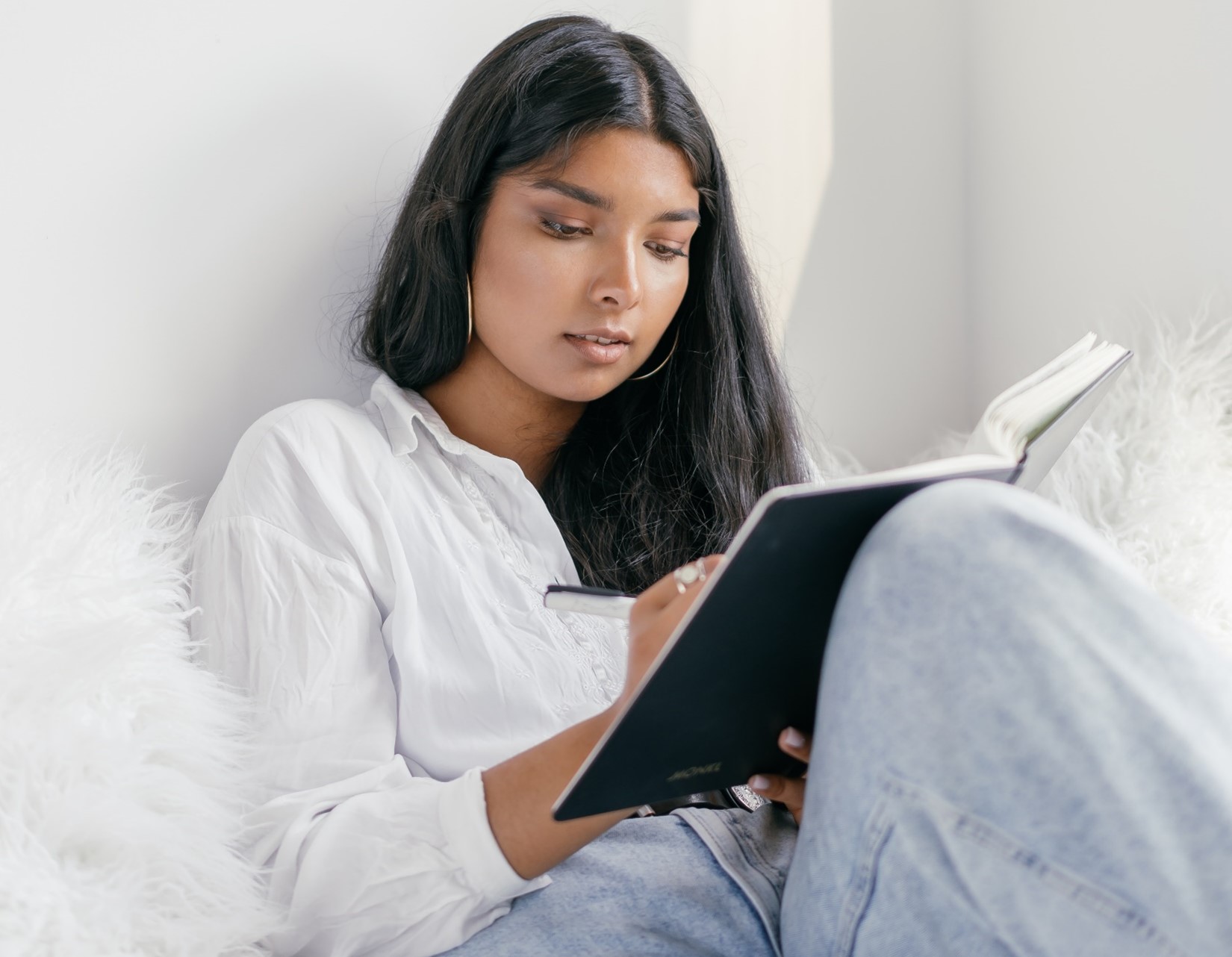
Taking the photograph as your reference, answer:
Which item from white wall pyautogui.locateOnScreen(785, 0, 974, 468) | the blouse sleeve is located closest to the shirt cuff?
the blouse sleeve

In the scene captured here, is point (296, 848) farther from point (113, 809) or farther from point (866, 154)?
point (866, 154)

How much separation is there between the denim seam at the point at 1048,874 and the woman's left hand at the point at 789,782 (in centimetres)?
17

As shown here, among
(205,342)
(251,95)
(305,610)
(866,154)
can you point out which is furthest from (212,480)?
(866,154)

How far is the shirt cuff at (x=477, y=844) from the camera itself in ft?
2.77

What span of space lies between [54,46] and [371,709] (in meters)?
0.75

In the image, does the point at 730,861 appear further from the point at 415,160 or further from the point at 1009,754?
the point at 415,160

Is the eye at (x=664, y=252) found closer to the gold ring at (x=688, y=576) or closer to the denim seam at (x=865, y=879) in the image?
the gold ring at (x=688, y=576)

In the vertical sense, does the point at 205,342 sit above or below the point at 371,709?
above

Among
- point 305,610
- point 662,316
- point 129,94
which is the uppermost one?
point 129,94

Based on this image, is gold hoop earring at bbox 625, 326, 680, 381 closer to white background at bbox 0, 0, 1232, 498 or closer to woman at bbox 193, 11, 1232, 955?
woman at bbox 193, 11, 1232, 955

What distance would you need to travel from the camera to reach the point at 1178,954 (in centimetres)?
56

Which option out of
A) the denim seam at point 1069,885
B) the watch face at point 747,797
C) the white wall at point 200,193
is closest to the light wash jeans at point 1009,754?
the denim seam at point 1069,885

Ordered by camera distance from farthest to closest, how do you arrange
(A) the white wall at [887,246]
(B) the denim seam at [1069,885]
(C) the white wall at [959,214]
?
(A) the white wall at [887,246] → (C) the white wall at [959,214] → (B) the denim seam at [1069,885]

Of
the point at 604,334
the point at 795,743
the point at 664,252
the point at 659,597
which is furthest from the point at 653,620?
the point at 664,252
